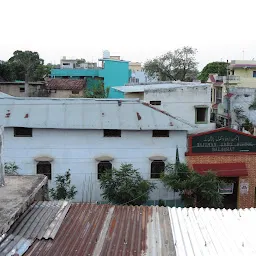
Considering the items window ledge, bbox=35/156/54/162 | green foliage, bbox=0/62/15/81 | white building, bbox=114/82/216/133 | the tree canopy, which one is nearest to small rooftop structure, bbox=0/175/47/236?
window ledge, bbox=35/156/54/162

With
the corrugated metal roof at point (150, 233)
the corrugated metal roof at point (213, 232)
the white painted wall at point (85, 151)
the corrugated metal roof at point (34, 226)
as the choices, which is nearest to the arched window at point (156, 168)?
the white painted wall at point (85, 151)

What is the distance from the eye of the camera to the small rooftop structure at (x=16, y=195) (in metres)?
6.20

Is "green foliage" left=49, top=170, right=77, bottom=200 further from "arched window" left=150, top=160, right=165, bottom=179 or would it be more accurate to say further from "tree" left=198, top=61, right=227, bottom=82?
"tree" left=198, top=61, right=227, bottom=82

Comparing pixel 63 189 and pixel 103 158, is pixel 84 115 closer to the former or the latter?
pixel 103 158

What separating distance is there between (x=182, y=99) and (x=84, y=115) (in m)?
6.41

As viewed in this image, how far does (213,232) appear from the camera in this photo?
6297mm

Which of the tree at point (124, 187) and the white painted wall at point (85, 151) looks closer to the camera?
the tree at point (124, 187)

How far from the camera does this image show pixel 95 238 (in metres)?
6.17

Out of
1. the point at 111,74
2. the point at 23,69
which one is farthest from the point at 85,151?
the point at 23,69

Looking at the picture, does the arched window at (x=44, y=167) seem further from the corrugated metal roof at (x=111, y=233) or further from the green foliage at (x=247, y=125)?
the green foliage at (x=247, y=125)

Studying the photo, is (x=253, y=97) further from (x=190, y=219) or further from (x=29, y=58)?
(x=29, y=58)

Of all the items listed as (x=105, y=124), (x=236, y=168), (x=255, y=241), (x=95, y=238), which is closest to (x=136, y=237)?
(x=95, y=238)

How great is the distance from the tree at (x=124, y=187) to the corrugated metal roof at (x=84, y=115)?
207 centimetres

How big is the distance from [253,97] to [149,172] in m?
16.5
